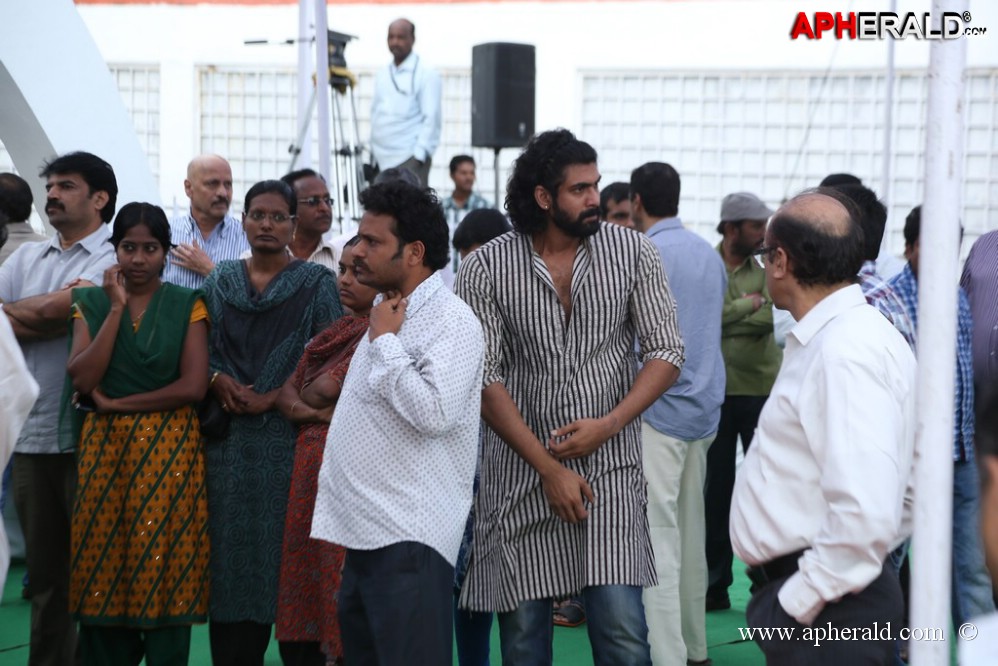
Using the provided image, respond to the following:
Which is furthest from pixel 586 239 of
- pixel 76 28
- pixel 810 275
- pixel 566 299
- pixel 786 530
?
pixel 76 28

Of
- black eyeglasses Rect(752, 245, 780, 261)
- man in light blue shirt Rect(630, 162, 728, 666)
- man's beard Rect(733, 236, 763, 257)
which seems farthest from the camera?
man's beard Rect(733, 236, 763, 257)

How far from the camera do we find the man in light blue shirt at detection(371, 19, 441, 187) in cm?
1112

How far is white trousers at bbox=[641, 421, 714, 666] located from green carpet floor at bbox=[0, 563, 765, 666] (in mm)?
349

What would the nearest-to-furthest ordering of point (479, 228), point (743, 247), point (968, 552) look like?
point (968, 552), point (479, 228), point (743, 247)

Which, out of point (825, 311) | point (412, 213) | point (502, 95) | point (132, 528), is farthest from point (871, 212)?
point (502, 95)

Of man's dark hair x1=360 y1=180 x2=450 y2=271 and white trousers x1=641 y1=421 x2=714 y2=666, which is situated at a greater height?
man's dark hair x1=360 y1=180 x2=450 y2=271

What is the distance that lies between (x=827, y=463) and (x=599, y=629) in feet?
4.23

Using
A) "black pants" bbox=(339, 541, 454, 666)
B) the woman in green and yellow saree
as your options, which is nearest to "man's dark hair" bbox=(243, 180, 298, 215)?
the woman in green and yellow saree

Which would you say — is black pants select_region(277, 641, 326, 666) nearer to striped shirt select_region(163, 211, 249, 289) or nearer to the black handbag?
the black handbag

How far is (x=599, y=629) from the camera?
3.92 meters

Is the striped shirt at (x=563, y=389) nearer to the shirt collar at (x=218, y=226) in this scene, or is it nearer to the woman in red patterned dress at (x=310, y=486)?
the woman in red patterned dress at (x=310, y=486)

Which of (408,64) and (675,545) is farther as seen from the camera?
(408,64)

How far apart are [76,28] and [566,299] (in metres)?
4.87

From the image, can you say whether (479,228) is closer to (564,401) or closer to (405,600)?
(564,401)
